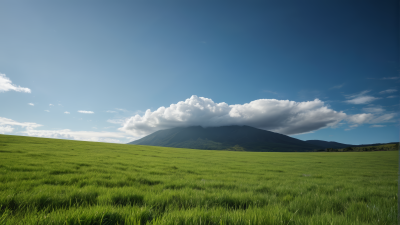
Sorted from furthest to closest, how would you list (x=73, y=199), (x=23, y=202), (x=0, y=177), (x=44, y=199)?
(x=0, y=177) < (x=73, y=199) < (x=44, y=199) < (x=23, y=202)

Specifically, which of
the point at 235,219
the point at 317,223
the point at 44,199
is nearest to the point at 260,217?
the point at 235,219

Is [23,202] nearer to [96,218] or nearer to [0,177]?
[96,218]

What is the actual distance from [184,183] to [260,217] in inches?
187

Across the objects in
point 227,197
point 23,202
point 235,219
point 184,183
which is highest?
point 235,219

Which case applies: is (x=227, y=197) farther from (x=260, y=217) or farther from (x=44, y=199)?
(x=44, y=199)

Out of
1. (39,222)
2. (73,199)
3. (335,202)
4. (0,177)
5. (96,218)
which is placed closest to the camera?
(39,222)

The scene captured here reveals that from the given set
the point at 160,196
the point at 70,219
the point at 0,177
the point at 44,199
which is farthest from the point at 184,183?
the point at 0,177

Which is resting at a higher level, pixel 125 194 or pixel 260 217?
pixel 260 217

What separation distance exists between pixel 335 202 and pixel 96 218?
19.5 ft

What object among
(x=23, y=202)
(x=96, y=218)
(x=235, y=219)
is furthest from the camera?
(x=23, y=202)

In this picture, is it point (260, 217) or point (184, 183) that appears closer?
point (260, 217)

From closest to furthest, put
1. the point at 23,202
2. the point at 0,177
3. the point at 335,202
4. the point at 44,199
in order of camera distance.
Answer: the point at 23,202, the point at 44,199, the point at 335,202, the point at 0,177

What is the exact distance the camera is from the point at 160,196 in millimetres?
4117

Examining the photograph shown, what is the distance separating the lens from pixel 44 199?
353 centimetres
